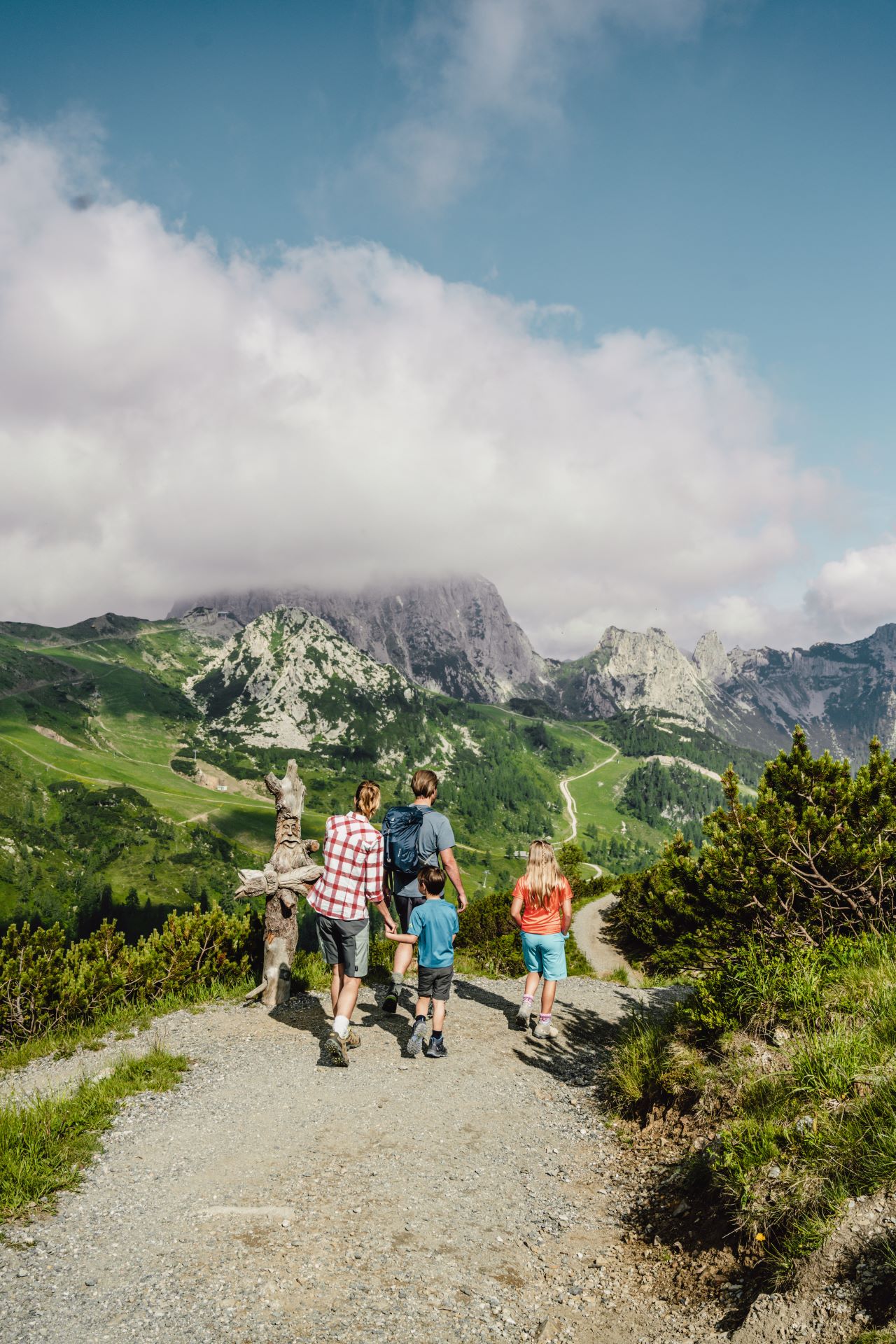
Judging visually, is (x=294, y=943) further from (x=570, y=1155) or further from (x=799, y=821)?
(x=799, y=821)

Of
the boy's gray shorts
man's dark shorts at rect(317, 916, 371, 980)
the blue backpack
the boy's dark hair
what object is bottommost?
the boy's gray shorts

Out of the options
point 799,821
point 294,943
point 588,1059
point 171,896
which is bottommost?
point 171,896

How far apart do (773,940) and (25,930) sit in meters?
14.5

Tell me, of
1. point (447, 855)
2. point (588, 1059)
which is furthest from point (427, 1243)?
point (588, 1059)

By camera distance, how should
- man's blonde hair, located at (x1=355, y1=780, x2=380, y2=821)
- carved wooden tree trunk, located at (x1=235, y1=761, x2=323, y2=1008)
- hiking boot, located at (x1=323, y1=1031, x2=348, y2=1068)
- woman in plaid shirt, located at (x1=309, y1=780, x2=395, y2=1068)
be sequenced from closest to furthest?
hiking boot, located at (x1=323, y1=1031, x2=348, y2=1068), woman in plaid shirt, located at (x1=309, y1=780, x2=395, y2=1068), man's blonde hair, located at (x1=355, y1=780, x2=380, y2=821), carved wooden tree trunk, located at (x1=235, y1=761, x2=323, y2=1008)

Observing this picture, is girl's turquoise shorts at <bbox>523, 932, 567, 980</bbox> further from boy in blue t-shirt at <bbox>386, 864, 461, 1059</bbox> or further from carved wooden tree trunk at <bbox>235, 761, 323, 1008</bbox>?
carved wooden tree trunk at <bbox>235, 761, 323, 1008</bbox>

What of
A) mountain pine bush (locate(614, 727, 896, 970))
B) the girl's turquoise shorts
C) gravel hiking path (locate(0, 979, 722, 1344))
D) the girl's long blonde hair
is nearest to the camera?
gravel hiking path (locate(0, 979, 722, 1344))

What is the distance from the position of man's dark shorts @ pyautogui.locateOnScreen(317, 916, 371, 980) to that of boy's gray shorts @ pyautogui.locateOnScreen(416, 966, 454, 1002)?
39.6 inches

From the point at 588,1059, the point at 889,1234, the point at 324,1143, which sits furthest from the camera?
the point at 588,1059

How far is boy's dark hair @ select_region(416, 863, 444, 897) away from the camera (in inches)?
410

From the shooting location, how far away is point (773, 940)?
889cm

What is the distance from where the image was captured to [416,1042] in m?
10.4

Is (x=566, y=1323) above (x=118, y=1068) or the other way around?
above

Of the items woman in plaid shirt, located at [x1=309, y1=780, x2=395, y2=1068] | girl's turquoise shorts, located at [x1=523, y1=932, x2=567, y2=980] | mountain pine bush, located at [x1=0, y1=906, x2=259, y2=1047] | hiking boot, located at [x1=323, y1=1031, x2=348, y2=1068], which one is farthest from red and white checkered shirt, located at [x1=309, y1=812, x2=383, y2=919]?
mountain pine bush, located at [x1=0, y1=906, x2=259, y2=1047]
